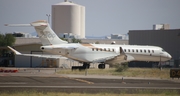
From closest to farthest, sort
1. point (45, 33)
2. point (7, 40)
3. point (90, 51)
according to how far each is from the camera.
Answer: point (45, 33), point (90, 51), point (7, 40)

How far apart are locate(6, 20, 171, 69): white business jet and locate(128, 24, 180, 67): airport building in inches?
627

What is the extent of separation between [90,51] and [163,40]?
1119 inches

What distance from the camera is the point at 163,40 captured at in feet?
267

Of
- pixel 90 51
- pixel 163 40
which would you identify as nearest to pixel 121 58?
pixel 90 51

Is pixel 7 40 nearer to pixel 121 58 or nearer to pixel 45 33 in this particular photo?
pixel 45 33

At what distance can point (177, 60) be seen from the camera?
75438 millimetres

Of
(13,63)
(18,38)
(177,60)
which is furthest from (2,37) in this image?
(177,60)

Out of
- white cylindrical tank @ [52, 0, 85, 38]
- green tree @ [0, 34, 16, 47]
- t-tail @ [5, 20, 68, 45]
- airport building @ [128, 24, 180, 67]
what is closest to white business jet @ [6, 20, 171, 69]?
t-tail @ [5, 20, 68, 45]

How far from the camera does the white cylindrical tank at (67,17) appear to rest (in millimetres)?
115188

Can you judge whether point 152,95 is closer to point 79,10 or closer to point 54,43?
point 54,43

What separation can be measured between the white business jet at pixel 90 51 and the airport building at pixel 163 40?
15.9 metres

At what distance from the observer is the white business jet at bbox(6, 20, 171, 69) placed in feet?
171

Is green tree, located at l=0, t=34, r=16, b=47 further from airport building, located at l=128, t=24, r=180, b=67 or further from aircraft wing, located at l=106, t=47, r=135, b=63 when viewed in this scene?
aircraft wing, located at l=106, t=47, r=135, b=63

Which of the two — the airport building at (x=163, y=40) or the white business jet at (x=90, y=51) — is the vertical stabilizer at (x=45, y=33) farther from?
the airport building at (x=163, y=40)
